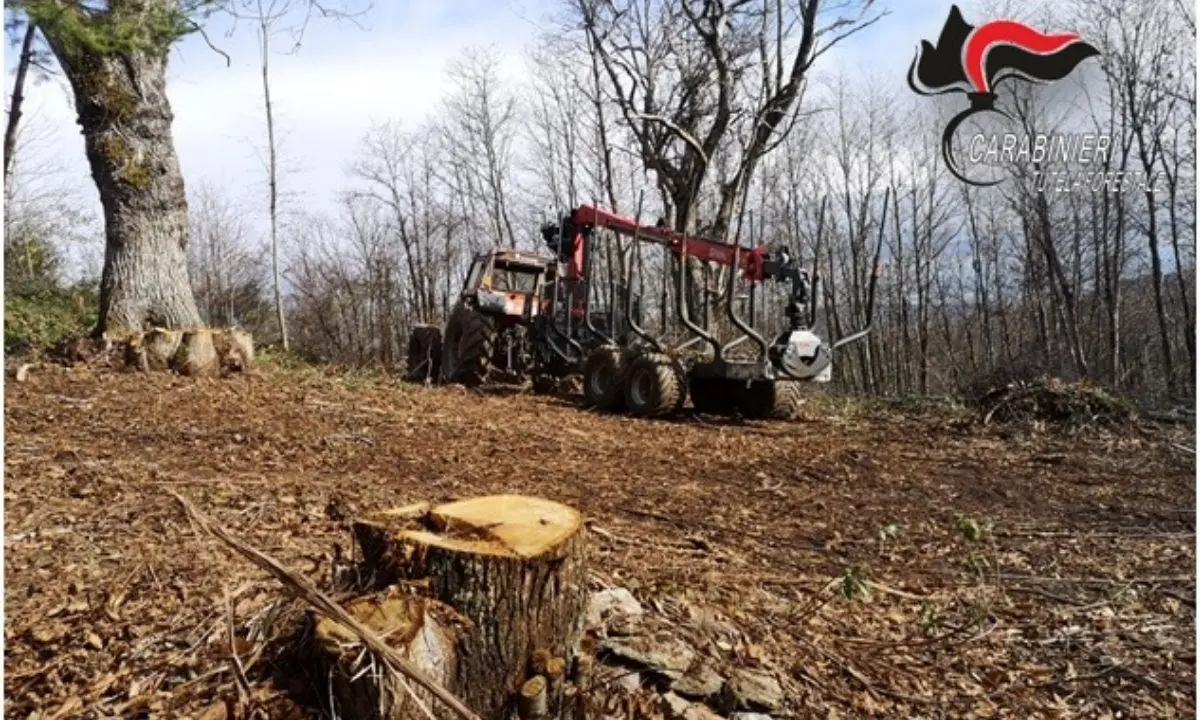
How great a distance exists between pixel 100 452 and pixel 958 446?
6.31m

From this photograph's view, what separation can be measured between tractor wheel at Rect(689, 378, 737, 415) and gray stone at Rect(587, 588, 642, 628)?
6175mm

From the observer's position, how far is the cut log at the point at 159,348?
750cm

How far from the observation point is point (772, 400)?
838 cm

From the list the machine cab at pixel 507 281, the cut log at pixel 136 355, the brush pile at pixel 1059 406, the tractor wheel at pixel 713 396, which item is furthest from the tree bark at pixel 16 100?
the brush pile at pixel 1059 406

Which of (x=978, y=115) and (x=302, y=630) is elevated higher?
(x=978, y=115)

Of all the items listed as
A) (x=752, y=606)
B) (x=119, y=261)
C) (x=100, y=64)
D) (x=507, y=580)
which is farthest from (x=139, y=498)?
(x=100, y=64)

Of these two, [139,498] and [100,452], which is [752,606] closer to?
[139,498]

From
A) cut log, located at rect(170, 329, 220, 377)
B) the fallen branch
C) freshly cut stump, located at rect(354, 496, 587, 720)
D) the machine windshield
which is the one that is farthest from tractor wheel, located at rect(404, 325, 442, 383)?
the fallen branch

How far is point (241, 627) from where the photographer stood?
2.16 metres

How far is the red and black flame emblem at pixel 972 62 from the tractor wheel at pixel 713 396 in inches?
189

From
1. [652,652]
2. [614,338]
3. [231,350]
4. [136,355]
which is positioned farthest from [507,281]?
[652,652]

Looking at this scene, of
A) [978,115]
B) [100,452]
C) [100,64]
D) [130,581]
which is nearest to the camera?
[130,581]

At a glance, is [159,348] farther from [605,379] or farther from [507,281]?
[507,281]

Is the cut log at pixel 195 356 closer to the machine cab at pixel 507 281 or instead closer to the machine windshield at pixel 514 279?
the machine cab at pixel 507 281
